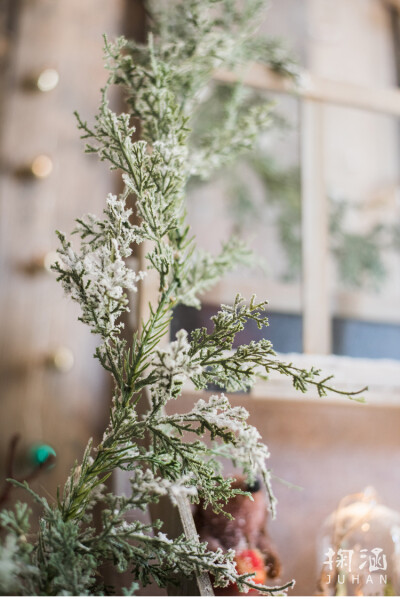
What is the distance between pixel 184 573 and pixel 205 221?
0.92 m

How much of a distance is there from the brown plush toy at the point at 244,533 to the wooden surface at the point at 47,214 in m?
0.40

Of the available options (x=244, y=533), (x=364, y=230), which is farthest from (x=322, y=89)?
(x=244, y=533)

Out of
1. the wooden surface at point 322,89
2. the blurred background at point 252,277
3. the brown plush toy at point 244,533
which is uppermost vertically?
the wooden surface at point 322,89

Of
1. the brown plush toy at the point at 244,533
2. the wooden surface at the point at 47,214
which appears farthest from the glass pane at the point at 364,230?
the wooden surface at the point at 47,214

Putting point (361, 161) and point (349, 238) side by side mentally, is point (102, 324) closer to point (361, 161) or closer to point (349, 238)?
point (349, 238)

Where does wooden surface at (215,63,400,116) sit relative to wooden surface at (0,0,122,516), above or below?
above

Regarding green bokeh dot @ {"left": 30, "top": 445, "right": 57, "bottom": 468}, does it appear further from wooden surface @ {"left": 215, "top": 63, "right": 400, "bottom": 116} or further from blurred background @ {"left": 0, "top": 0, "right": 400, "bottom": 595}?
wooden surface @ {"left": 215, "top": 63, "right": 400, "bottom": 116}

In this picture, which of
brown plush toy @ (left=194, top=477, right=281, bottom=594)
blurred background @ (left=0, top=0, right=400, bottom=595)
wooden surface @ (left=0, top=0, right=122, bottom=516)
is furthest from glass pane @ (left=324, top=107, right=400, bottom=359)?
wooden surface @ (left=0, top=0, right=122, bottom=516)

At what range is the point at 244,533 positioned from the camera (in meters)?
0.99

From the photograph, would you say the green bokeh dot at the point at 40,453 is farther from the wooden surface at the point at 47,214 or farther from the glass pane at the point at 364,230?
the glass pane at the point at 364,230

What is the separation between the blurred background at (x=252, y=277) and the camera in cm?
126

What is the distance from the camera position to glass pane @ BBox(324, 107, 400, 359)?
1.52 m

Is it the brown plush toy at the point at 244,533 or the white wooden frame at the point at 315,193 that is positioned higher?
the white wooden frame at the point at 315,193

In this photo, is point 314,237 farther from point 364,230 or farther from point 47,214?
point 47,214
